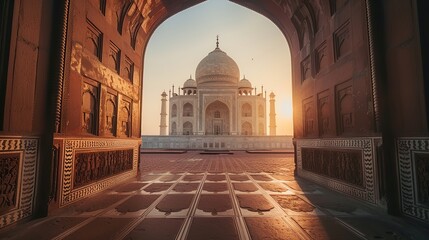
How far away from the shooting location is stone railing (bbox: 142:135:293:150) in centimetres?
2075

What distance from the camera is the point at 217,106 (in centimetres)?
2903

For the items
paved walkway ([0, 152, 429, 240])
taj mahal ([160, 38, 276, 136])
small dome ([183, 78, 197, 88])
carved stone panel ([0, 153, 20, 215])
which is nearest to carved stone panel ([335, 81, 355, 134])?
paved walkway ([0, 152, 429, 240])

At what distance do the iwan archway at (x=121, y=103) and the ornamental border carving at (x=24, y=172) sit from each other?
0.01m

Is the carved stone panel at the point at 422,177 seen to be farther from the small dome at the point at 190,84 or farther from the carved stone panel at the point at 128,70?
the small dome at the point at 190,84

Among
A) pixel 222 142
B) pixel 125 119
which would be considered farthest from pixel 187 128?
pixel 125 119

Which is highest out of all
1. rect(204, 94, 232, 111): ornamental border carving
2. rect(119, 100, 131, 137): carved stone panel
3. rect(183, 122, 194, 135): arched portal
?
rect(204, 94, 232, 111): ornamental border carving

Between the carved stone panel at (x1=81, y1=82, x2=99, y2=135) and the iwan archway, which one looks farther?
the carved stone panel at (x1=81, y1=82, x2=99, y2=135)

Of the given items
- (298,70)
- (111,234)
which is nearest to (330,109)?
(298,70)

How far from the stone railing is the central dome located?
9.01 m

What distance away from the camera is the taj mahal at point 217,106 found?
89.8ft

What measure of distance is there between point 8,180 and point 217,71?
27040 millimetres

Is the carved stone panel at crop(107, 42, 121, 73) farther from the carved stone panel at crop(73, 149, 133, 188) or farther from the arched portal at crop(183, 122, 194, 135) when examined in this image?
the arched portal at crop(183, 122, 194, 135)

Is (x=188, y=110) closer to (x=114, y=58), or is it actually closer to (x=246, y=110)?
(x=246, y=110)

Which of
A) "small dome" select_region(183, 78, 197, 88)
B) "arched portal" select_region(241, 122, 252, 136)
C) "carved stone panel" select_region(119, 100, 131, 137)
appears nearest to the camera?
"carved stone panel" select_region(119, 100, 131, 137)
